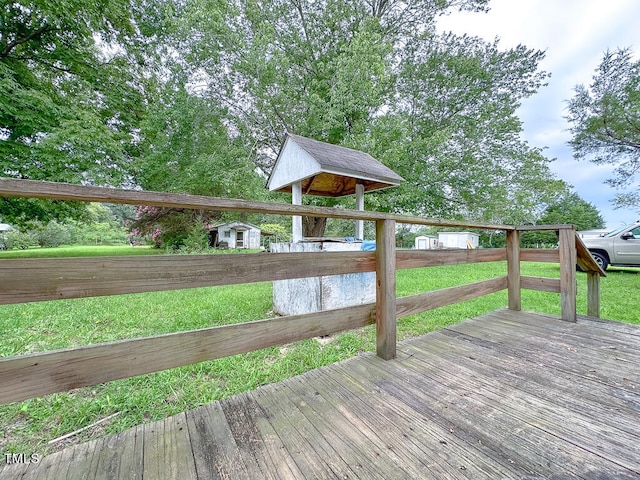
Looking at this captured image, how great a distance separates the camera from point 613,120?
7184 millimetres

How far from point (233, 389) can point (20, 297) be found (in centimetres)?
140

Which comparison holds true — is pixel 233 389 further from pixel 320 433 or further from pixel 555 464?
pixel 555 464

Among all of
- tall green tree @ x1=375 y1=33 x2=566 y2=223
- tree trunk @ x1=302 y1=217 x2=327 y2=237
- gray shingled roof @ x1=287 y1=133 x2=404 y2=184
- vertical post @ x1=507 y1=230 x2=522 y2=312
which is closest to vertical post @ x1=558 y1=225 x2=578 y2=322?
vertical post @ x1=507 y1=230 x2=522 y2=312

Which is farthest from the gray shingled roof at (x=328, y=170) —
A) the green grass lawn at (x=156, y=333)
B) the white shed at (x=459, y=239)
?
the white shed at (x=459, y=239)

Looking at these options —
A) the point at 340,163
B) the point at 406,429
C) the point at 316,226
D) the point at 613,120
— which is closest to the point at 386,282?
the point at 406,429

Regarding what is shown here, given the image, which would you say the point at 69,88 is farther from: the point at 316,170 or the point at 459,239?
the point at 459,239

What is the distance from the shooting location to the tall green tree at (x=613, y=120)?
692 centimetres

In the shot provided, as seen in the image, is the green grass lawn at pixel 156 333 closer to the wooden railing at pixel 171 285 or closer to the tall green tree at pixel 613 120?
the wooden railing at pixel 171 285

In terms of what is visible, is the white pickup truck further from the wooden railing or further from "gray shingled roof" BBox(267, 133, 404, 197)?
the wooden railing

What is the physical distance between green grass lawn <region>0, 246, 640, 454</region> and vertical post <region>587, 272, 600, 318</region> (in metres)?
1.12

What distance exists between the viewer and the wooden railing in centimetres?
93

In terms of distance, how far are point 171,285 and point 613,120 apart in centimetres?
1090

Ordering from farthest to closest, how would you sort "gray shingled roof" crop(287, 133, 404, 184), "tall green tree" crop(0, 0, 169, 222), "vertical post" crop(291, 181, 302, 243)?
1. "tall green tree" crop(0, 0, 169, 222)
2. "vertical post" crop(291, 181, 302, 243)
3. "gray shingled roof" crop(287, 133, 404, 184)

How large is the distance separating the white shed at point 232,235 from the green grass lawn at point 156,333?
693 inches
